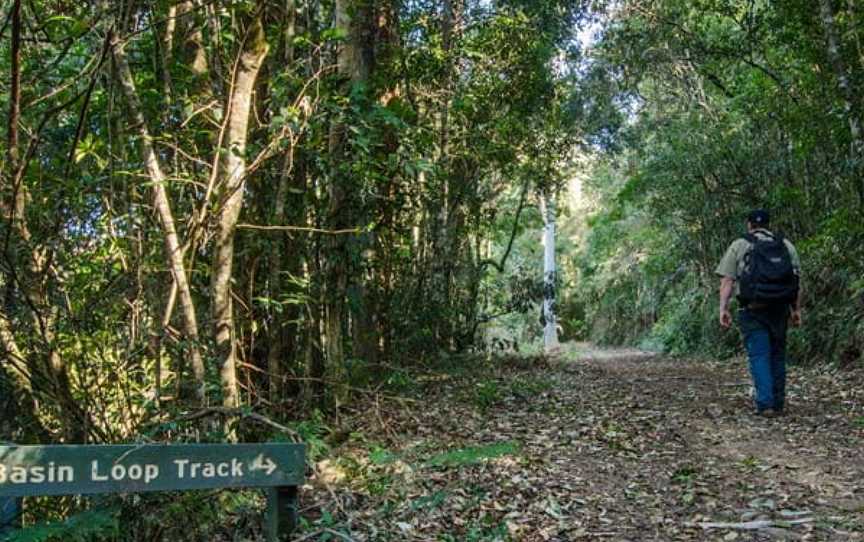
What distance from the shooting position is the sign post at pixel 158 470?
306 cm

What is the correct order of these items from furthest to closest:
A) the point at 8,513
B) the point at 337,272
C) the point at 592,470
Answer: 1. the point at 337,272
2. the point at 592,470
3. the point at 8,513

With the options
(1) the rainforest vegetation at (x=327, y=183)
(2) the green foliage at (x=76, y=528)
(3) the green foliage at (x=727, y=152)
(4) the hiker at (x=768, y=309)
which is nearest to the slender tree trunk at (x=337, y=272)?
(1) the rainforest vegetation at (x=327, y=183)

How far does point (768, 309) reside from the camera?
766cm

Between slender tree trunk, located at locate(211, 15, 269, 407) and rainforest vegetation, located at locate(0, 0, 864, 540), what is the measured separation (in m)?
0.02

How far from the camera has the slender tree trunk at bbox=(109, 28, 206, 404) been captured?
450cm

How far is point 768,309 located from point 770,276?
337mm

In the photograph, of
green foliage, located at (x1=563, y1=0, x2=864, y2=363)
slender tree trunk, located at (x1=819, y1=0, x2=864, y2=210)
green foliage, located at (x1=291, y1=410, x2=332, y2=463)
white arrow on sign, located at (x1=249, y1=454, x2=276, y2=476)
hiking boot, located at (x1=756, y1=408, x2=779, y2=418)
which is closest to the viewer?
white arrow on sign, located at (x1=249, y1=454, x2=276, y2=476)

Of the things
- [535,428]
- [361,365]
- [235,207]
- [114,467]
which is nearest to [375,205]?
[361,365]

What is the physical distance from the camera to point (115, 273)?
497cm

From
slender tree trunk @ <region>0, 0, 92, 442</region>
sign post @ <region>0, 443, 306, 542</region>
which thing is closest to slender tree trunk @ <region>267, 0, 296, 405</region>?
slender tree trunk @ <region>0, 0, 92, 442</region>

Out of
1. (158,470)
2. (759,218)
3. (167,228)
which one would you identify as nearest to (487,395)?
(759,218)

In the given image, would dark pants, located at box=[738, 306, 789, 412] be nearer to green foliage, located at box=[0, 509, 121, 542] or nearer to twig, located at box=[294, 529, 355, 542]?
twig, located at box=[294, 529, 355, 542]

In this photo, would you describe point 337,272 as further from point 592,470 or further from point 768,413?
point 768,413

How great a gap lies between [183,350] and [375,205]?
381 centimetres
